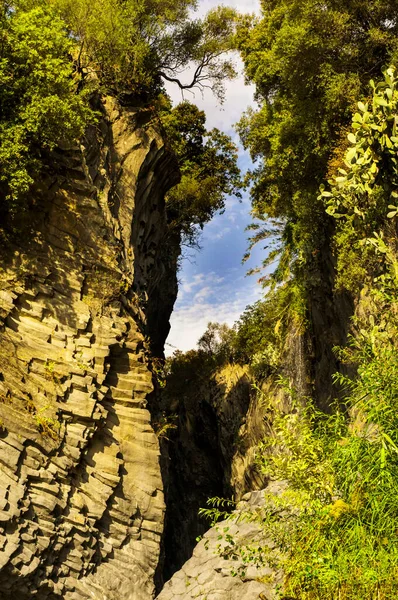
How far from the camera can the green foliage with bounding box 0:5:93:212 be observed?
9930mm

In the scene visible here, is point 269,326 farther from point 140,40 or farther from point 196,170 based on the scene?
point 140,40

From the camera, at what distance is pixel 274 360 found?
69.9 feet

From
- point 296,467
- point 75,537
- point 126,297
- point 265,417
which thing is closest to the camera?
point 296,467

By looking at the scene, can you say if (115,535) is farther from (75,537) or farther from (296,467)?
(296,467)

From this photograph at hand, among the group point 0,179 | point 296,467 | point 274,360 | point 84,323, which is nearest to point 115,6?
point 0,179

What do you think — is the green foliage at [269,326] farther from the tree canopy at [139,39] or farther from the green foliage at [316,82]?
the tree canopy at [139,39]

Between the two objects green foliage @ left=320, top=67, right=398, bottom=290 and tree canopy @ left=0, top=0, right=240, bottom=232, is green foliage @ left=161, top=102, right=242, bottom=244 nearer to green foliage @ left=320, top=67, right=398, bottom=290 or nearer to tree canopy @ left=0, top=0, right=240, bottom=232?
tree canopy @ left=0, top=0, right=240, bottom=232

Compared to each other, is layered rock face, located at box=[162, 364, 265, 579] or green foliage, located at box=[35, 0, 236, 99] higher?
green foliage, located at box=[35, 0, 236, 99]

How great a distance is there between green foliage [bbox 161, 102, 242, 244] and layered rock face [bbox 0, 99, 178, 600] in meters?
11.4

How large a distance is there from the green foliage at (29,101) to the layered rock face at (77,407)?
3.83 ft

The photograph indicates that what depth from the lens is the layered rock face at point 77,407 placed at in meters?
8.91

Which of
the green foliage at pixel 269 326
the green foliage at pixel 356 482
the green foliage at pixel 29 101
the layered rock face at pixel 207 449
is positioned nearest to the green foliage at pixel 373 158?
the green foliage at pixel 356 482

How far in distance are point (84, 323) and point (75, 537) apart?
14.6 feet

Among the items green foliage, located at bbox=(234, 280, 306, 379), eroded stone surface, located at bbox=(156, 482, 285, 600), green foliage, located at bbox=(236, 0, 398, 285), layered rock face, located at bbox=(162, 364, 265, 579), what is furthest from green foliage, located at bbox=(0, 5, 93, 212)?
A: layered rock face, located at bbox=(162, 364, 265, 579)
